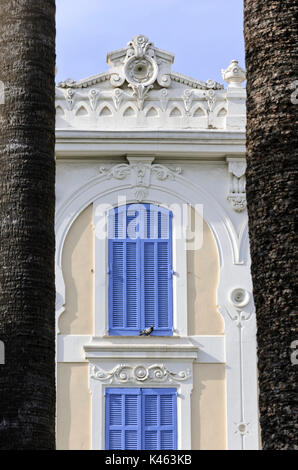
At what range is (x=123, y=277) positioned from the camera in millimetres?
24625

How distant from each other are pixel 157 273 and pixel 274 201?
14.1 metres

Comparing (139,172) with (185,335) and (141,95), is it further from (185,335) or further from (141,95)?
(185,335)

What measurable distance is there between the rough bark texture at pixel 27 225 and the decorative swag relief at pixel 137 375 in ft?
39.5

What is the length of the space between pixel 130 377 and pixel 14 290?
12.4m

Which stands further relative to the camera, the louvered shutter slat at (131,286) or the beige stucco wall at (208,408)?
the louvered shutter slat at (131,286)

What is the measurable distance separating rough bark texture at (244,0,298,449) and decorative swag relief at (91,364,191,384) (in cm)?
1332

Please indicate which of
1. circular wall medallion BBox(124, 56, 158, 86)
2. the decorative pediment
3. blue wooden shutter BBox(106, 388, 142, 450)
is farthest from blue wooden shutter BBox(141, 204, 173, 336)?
circular wall medallion BBox(124, 56, 158, 86)

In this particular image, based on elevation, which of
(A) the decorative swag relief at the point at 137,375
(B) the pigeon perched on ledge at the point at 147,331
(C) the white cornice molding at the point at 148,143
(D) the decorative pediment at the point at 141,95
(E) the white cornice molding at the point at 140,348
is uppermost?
(D) the decorative pediment at the point at 141,95

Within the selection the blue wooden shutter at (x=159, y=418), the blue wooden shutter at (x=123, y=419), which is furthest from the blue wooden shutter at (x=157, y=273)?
the blue wooden shutter at (x=123, y=419)

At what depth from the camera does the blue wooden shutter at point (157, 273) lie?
24.5m

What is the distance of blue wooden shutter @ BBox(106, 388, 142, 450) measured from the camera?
940 inches

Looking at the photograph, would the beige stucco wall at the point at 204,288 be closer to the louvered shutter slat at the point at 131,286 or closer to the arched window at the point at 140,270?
the arched window at the point at 140,270

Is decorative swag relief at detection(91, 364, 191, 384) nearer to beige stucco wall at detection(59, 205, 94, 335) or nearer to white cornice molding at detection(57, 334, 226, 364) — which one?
white cornice molding at detection(57, 334, 226, 364)

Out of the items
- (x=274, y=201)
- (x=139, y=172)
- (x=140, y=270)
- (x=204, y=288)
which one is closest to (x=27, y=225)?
(x=274, y=201)
